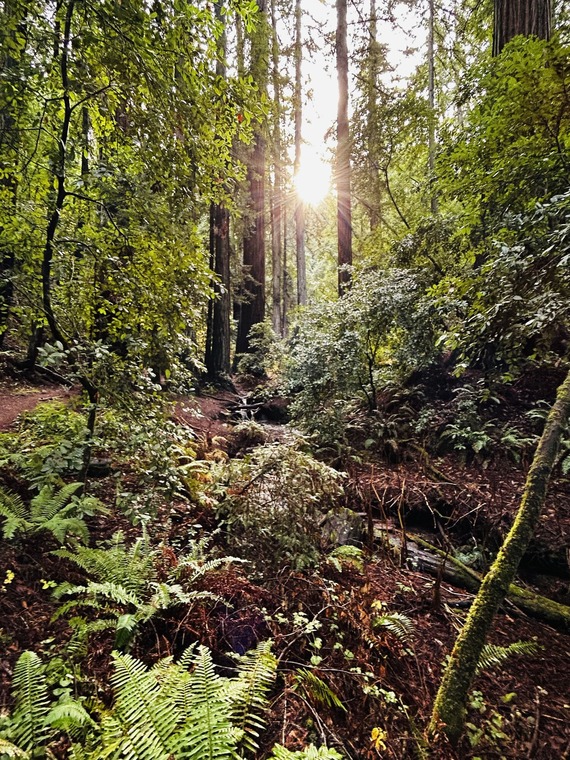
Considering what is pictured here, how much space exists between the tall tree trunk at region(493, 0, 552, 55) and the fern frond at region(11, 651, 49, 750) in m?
9.23

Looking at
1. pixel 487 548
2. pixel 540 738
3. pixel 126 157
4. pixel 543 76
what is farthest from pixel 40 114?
pixel 487 548

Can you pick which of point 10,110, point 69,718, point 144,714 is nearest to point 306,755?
point 144,714

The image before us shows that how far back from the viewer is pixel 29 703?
5.28ft

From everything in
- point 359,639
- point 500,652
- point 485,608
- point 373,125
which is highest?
point 373,125

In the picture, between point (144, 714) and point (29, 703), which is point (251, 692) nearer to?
point (144, 714)

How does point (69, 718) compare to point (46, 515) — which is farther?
point (46, 515)

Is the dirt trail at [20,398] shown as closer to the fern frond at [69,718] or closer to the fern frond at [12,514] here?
the fern frond at [12,514]

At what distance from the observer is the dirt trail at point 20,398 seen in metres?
5.55

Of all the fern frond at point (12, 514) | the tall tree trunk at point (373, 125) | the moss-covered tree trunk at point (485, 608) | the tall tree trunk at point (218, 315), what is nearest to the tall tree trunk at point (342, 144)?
the tall tree trunk at point (373, 125)

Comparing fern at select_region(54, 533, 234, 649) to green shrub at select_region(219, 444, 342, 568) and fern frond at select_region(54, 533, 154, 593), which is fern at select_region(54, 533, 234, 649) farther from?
green shrub at select_region(219, 444, 342, 568)

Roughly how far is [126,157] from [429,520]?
5.06m

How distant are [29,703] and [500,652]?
2.81 meters

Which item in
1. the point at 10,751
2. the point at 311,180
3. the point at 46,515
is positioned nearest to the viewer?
the point at 10,751

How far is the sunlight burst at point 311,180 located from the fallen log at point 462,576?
1470cm
